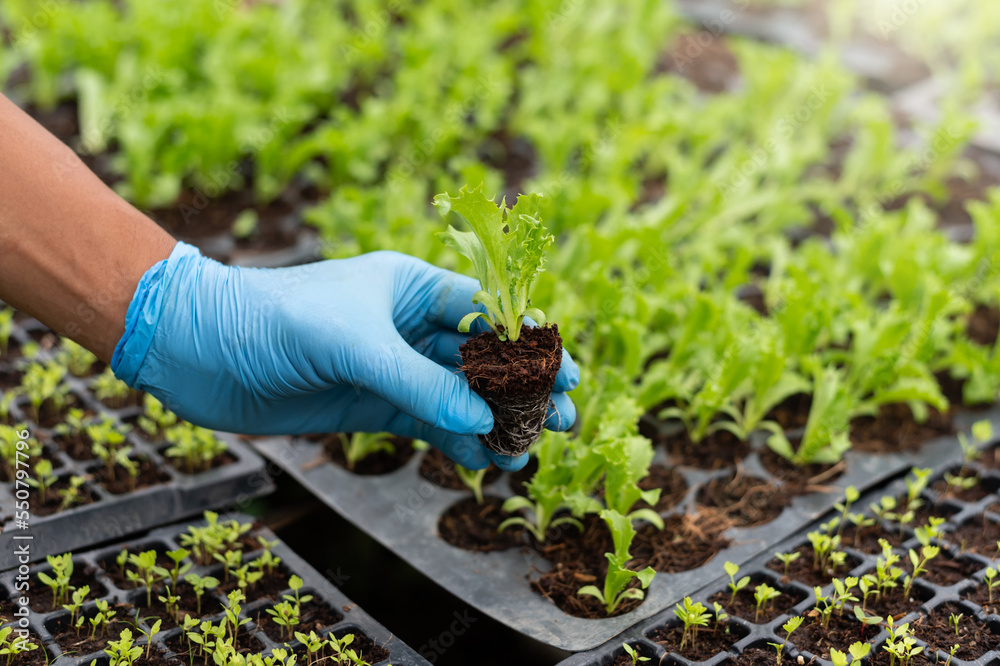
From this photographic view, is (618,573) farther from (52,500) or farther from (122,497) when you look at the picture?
(52,500)

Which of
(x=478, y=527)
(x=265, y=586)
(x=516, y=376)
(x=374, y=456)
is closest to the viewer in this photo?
(x=516, y=376)

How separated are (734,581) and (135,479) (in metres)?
1.61

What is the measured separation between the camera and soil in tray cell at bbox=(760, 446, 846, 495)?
2543 millimetres

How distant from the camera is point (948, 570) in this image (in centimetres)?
224

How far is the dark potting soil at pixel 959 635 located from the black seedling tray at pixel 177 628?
1138 mm

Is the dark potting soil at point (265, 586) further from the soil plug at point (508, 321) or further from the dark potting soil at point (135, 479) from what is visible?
the soil plug at point (508, 321)

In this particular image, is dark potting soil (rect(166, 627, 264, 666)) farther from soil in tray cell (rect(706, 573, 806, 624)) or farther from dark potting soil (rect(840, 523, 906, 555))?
dark potting soil (rect(840, 523, 906, 555))

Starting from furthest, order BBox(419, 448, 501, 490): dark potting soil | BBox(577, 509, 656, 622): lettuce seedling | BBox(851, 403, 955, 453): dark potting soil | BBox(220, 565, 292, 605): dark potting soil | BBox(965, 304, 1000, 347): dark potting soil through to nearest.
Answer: BBox(965, 304, 1000, 347): dark potting soil, BBox(851, 403, 955, 453): dark potting soil, BBox(419, 448, 501, 490): dark potting soil, BBox(220, 565, 292, 605): dark potting soil, BBox(577, 509, 656, 622): lettuce seedling

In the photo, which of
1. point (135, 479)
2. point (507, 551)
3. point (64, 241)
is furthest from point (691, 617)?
point (64, 241)

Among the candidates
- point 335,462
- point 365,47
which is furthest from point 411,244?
point 365,47

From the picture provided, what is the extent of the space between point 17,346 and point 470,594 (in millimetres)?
1837

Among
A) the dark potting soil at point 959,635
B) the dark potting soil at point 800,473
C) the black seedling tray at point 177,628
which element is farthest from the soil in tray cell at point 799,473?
the black seedling tray at point 177,628

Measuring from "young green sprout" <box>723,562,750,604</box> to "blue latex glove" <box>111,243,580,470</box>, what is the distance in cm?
49

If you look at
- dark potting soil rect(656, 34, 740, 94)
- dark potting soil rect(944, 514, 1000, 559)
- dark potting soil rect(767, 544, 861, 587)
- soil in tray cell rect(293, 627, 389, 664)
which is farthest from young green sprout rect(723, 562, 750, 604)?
dark potting soil rect(656, 34, 740, 94)
